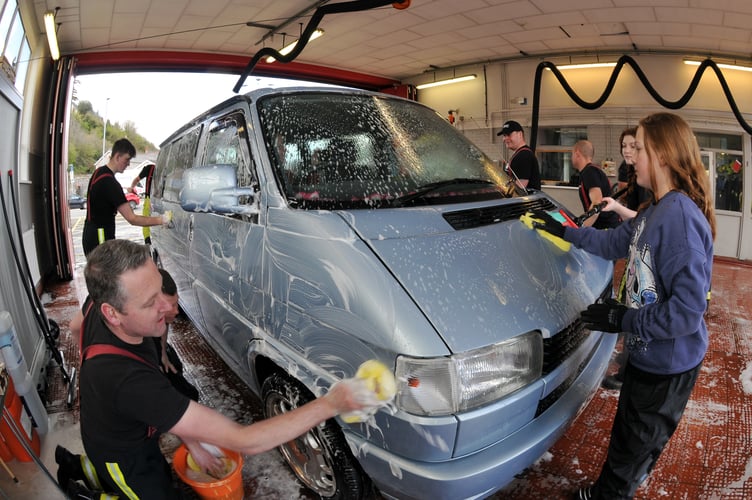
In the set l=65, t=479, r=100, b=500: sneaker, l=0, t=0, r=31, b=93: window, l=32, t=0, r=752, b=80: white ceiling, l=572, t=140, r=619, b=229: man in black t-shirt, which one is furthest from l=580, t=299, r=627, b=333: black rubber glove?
l=32, t=0, r=752, b=80: white ceiling

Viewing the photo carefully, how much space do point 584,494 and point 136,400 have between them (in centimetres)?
203

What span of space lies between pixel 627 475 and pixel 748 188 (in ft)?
31.7

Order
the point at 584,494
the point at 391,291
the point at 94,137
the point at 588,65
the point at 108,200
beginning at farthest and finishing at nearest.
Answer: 1. the point at 94,137
2. the point at 588,65
3. the point at 108,200
4. the point at 584,494
5. the point at 391,291

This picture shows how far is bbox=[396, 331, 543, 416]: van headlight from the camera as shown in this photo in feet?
4.61

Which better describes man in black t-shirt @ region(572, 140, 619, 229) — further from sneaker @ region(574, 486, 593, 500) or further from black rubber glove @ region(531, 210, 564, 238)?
sneaker @ region(574, 486, 593, 500)

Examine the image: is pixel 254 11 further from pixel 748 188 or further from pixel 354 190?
pixel 748 188

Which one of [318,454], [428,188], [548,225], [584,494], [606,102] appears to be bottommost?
[584,494]

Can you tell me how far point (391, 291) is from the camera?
5.00 feet

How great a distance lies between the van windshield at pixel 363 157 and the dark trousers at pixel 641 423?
116 centimetres

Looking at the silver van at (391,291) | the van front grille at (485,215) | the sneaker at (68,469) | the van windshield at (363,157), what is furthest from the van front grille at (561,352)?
the sneaker at (68,469)

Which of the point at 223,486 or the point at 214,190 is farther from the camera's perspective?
the point at 214,190

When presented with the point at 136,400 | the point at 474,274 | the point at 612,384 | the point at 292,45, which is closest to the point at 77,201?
the point at 292,45

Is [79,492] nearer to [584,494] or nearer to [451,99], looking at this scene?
[584,494]

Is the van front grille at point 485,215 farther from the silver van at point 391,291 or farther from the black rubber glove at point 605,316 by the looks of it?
the black rubber glove at point 605,316
